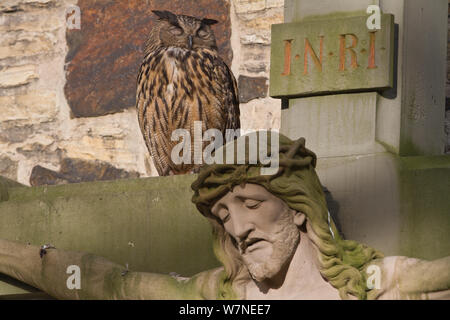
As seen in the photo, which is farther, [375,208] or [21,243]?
[21,243]

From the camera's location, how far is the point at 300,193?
2.93 metres

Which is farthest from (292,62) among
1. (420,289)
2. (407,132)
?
(420,289)

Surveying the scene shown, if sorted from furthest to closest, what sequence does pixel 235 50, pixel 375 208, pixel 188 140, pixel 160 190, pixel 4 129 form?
pixel 4 129
pixel 235 50
pixel 188 140
pixel 160 190
pixel 375 208

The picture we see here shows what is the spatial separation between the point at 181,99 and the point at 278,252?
62.7 inches

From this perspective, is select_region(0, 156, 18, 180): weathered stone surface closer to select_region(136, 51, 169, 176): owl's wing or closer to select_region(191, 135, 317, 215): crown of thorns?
select_region(136, 51, 169, 176): owl's wing

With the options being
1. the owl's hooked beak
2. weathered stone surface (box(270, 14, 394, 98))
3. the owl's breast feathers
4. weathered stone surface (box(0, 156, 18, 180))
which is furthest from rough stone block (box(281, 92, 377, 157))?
weathered stone surface (box(0, 156, 18, 180))

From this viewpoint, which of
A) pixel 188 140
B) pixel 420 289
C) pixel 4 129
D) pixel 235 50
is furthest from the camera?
pixel 4 129

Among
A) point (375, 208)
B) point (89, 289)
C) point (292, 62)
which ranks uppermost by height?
point (292, 62)

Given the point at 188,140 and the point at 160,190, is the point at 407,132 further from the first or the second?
the point at 188,140

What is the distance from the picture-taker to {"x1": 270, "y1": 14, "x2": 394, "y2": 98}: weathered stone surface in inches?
127

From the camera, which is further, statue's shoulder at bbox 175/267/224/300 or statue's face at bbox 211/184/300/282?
statue's shoulder at bbox 175/267/224/300

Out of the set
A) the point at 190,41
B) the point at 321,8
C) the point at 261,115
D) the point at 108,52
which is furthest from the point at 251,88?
the point at 321,8

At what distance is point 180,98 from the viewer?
446cm

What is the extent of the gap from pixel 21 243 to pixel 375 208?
93cm
